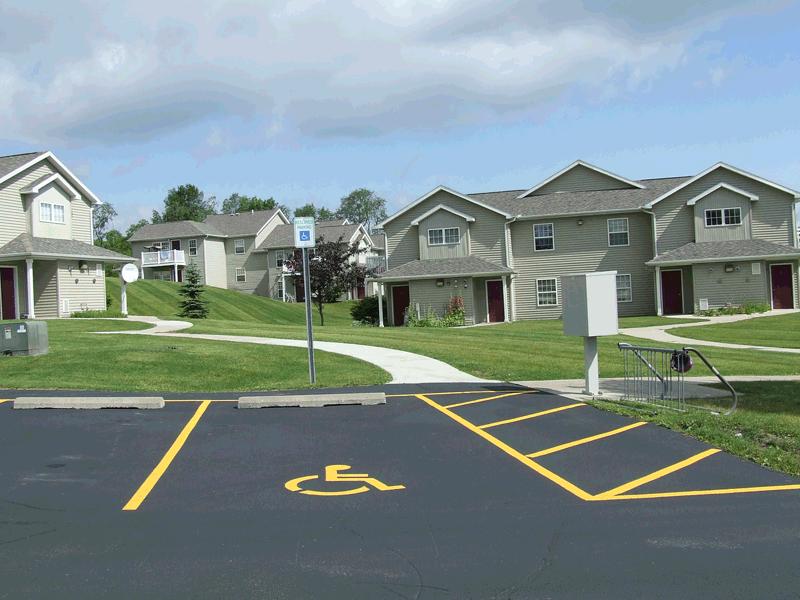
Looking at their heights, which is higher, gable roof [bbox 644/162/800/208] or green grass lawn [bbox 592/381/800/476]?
gable roof [bbox 644/162/800/208]

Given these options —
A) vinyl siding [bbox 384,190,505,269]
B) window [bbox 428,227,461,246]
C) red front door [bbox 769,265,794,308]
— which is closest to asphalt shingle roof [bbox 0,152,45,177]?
vinyl siding [bbox 384,190,505,269]

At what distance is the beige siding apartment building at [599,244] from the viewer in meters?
37.7

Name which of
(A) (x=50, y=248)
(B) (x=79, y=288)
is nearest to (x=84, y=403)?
(A) (x=50, y=248)

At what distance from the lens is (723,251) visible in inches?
1460

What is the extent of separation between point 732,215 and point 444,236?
14508 mm

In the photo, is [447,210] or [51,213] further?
[447,210]

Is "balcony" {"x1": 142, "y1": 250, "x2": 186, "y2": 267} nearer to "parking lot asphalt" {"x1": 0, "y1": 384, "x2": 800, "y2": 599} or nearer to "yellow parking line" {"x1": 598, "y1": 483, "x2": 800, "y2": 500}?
"parking lot asphalt" {"x1": 0, "y1": 384, "x2": 800, "y2": 599}

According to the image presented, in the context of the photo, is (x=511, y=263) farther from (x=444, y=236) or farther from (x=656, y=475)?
(x=656, y=475)

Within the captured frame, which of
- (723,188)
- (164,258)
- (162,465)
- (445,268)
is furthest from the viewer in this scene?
(164,258)

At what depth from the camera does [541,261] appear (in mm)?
41188

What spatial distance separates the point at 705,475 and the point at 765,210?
34.4m

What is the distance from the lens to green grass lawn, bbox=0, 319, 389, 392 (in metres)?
15.2

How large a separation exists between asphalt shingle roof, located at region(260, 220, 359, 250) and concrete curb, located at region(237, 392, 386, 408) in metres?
50.7

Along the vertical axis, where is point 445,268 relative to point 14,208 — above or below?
below
